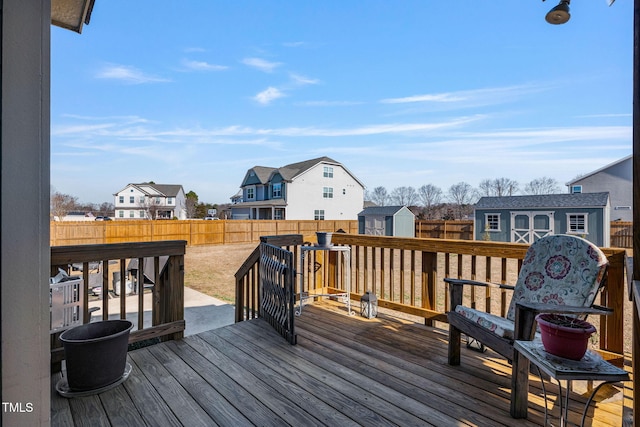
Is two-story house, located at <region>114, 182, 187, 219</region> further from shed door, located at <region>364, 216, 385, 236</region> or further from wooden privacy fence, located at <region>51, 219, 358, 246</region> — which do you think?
shed door, located at <region>364, 216, 385, 236</region>

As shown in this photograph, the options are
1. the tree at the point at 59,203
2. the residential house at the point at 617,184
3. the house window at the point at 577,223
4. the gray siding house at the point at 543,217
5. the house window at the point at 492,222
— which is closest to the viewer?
the gray siding house at the point at 543,217

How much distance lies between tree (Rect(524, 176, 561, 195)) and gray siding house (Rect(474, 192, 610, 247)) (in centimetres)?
1753

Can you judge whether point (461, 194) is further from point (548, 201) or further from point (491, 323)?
point (491, 323)

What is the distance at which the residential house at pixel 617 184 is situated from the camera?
17.9 metres

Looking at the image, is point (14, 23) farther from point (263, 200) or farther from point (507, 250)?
point (263, 200)

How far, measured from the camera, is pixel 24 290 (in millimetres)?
936

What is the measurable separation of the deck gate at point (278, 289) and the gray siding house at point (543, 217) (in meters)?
13.4

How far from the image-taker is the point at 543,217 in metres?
15.5

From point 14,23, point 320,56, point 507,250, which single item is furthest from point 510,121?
point 14,23

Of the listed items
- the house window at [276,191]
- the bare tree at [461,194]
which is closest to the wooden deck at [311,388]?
the house window at [276,191]

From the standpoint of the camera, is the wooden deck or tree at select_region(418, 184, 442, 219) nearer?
the wooden deck

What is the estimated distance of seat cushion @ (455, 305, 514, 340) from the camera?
6.75 feet

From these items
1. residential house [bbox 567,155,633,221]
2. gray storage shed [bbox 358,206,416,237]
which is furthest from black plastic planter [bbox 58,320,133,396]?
residential house [bbox 567,155,633,221]

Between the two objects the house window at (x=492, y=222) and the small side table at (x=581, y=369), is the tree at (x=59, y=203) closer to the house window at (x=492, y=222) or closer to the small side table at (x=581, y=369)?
the small side table at (x=581, y=369)
